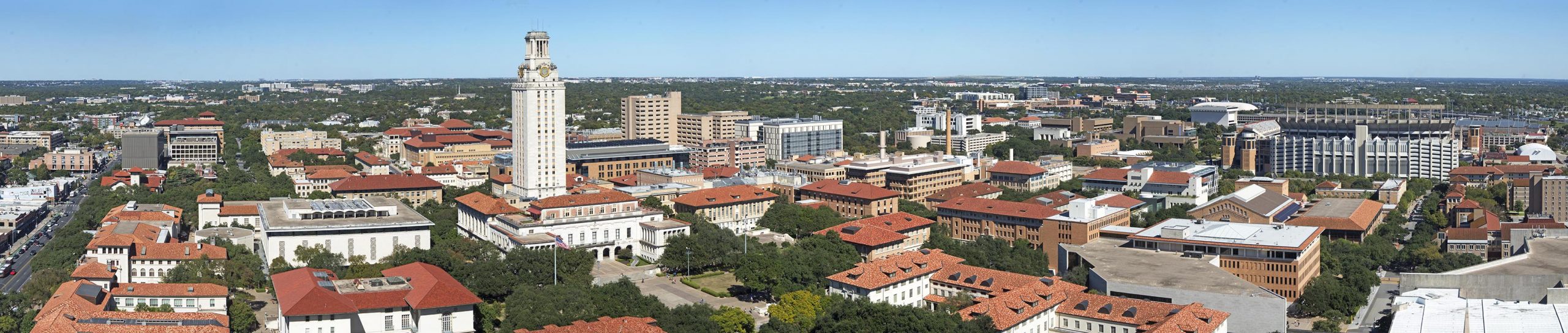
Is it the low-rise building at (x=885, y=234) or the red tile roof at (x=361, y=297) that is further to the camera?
the low-rise building at (x=885, y=234)

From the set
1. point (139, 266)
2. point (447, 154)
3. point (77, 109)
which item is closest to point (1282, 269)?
point (139, 266)

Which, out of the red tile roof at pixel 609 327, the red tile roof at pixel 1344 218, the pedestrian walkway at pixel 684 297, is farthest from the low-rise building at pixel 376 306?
the red tile roof at pixel 1344 218

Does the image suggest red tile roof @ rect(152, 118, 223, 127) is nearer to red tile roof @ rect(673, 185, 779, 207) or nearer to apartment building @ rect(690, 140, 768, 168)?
apartment building @ rect(690, 140, 768, 168)

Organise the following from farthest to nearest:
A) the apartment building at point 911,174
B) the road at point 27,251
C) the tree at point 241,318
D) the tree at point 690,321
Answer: the apartment building at point 911,174, the road at point 27,251, the tree at point 241,318, the tree at point 690,321

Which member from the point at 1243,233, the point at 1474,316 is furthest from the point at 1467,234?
the point at 1474,316

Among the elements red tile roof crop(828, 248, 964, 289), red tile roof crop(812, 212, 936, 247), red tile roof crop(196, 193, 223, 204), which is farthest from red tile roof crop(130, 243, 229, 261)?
red tile roof crop(828, 248, 964, 289)

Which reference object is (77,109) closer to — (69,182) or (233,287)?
(69,182)

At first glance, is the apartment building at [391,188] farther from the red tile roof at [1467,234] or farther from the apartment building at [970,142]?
the apartment building at [970,142]
